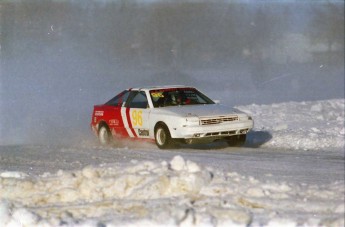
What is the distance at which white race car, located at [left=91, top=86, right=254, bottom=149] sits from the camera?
11.8 meters

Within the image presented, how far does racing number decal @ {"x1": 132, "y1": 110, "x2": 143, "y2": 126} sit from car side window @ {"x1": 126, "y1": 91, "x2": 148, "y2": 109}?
0.42ft

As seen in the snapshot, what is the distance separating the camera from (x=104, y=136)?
13852mm

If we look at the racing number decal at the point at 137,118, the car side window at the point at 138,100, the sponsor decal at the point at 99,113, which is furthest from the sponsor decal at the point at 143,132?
the sponsor decal at the point at 99,113

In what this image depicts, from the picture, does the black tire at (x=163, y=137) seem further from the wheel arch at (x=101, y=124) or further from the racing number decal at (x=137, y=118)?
the wheel arch at (x=101, y=124)

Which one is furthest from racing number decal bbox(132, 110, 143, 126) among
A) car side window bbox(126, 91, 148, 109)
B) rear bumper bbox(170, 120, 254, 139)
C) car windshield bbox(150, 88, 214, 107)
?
rear bumper bbox(170, 120, 254, 139)

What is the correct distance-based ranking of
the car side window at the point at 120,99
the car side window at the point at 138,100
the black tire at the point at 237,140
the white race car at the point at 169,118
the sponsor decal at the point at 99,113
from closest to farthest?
the white race car at the point at 169,118 < the black tire at the point at 237,140 < the car side window at the point at 138,100 < the car side window at the point at 120,99 < the sponsor decal at the point at 99,113

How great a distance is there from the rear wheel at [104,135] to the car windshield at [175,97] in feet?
4.44

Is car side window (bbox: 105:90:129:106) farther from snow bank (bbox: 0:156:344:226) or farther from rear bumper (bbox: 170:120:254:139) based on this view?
snow bank (bbox: 0:156:344:226)

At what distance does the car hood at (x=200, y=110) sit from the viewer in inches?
472

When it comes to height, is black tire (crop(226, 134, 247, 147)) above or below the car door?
below

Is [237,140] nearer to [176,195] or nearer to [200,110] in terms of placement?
[200,110]

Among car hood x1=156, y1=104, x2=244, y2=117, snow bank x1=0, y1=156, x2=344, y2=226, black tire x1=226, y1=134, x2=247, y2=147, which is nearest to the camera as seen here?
snow bank x1=0, y1=156, x2=344, y2=226

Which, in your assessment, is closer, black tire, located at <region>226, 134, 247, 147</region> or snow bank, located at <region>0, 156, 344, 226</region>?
snow bank, located at <region>0, 156, 344, 226</region>

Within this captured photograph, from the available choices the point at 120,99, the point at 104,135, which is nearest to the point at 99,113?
the point at 104,135
